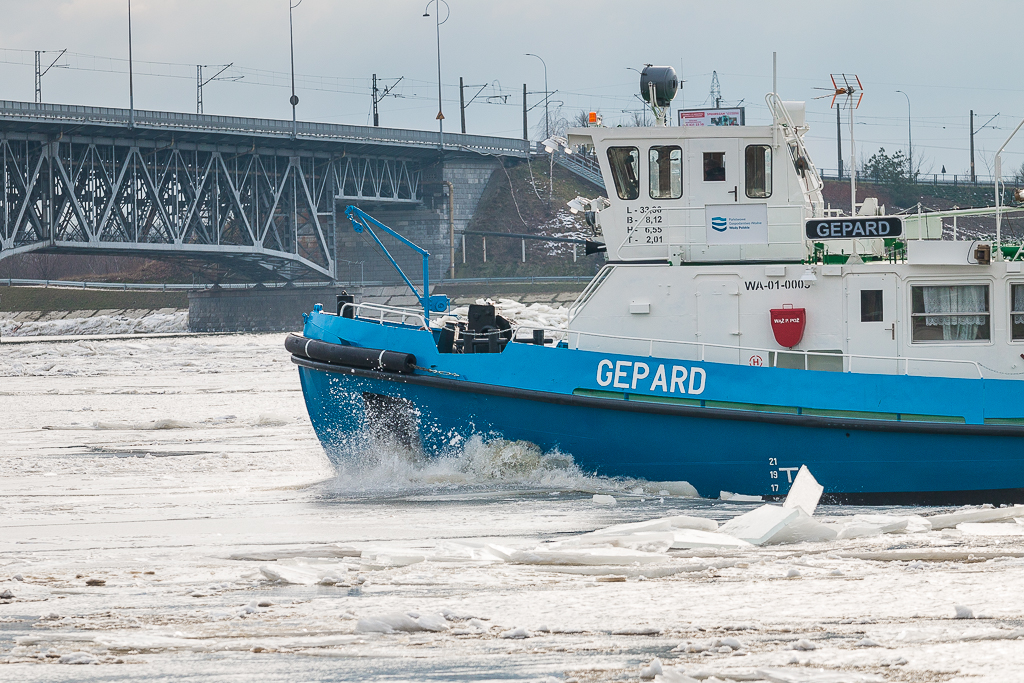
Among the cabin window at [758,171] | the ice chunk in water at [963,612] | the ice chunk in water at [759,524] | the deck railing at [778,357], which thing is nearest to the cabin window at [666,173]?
the cabin window at [758,171]

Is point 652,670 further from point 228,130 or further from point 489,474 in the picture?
point 228,130

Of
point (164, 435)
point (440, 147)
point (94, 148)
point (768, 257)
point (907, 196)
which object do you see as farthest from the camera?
point (907, 196)

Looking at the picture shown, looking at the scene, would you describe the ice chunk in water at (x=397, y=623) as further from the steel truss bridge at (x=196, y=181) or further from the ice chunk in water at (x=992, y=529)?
the steel truss bridge at (x=196, y=181)

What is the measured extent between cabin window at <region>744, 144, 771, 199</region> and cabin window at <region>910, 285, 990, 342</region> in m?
1.61

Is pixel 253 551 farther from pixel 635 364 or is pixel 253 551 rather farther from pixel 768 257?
pixel 768 257

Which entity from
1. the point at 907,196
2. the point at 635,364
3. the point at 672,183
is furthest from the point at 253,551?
the point at 907,196

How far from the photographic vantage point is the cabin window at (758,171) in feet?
33.6

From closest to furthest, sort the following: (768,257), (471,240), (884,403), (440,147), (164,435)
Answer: (884,403) → (768,257) → (164,435) → (440,147) → (471,240)

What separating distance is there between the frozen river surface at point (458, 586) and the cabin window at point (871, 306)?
1.82m

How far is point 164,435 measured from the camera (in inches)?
620

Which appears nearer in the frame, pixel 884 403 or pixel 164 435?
pixel 884 403

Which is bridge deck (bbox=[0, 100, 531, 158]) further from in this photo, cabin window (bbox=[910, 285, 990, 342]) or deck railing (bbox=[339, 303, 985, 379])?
cabin window (bbox=[910, 285, 990, 342])

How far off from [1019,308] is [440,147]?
202ft

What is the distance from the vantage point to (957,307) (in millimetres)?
9883
